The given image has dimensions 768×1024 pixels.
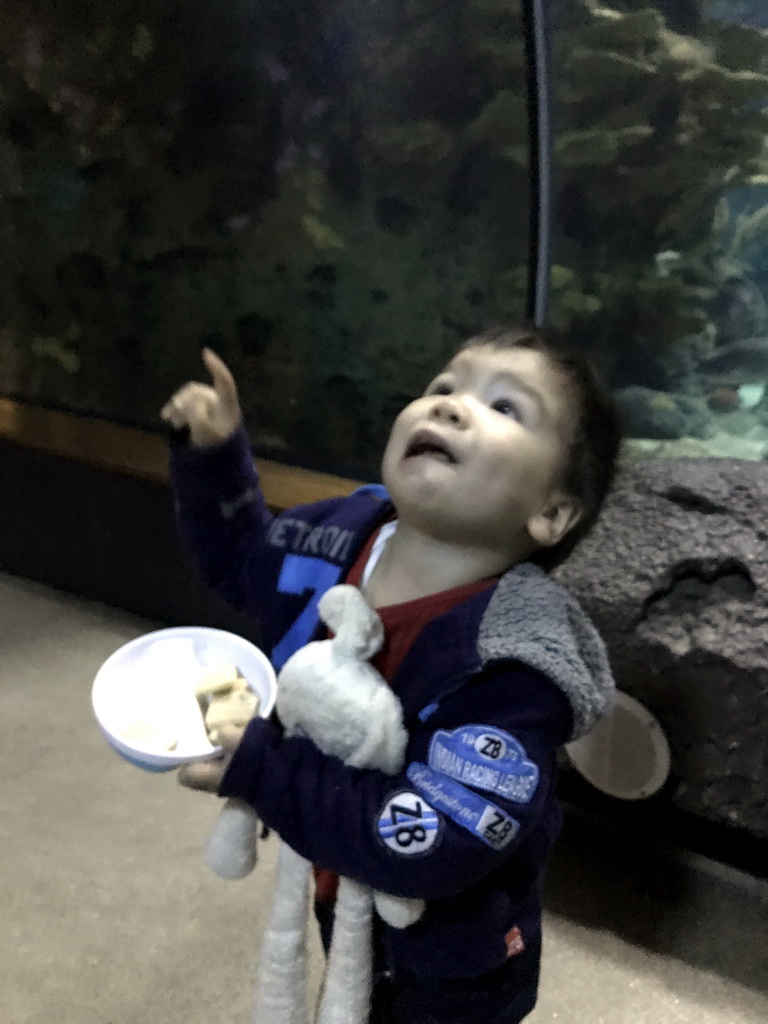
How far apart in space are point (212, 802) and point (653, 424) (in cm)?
145

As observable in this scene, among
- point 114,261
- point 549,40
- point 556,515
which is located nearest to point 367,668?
point 556,515

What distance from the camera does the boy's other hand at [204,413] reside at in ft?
2.36

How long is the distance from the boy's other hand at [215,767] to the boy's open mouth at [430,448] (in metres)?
0.24

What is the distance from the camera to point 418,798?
54cm

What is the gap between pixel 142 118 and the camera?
1.82 metres

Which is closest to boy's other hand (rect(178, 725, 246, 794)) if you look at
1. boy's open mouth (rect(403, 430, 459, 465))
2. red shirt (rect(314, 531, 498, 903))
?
red shirt (rect(314, 531, 498, 903))

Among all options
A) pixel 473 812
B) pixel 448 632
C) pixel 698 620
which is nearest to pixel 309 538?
pixel 448 632

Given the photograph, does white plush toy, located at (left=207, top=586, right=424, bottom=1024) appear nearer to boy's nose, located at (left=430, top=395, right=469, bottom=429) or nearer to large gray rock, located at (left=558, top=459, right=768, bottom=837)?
boy's nose, located at (left=430, top=395, right=469, bottom=429)

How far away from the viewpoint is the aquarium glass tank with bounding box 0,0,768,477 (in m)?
1.74

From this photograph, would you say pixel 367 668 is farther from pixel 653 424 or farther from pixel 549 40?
pixel 653 424

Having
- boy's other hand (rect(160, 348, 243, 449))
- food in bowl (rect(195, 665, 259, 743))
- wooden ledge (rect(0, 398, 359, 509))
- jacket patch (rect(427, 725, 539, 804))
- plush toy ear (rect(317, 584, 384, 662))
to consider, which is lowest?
wooden ledge (rect(0, 398, 359, 509))

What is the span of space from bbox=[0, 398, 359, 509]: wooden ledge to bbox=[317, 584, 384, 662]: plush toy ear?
1023mm

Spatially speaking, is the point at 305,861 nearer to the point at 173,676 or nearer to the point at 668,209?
the point at 173,676

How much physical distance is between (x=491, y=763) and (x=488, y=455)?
22 centimetres
